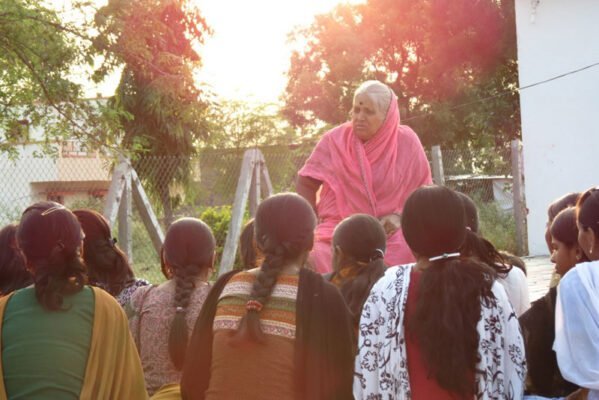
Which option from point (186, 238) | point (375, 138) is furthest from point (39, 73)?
point (186, 238)

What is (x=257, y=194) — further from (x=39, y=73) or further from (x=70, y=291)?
(x=70, y=291)

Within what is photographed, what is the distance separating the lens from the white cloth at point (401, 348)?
3.44 meters

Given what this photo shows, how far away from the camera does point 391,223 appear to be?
6742mm

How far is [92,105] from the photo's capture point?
8.84m

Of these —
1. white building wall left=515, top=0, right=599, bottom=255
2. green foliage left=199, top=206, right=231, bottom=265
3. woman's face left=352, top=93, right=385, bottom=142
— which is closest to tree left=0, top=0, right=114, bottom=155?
woman's face left=352, top=93, right=385, bottom=142

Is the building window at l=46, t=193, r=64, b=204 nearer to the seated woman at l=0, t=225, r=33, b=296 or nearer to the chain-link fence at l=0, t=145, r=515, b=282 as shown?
the chain-link fence at l=0, t=145, r=515, b=282

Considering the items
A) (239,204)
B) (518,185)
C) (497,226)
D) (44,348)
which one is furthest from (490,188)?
(44,348)

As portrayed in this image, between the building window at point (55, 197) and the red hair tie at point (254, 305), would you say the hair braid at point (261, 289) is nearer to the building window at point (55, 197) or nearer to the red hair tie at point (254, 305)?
the red hair tie at point (254, 305)

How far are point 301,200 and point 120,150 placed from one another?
203 inches

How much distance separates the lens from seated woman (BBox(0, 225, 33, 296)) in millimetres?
4250

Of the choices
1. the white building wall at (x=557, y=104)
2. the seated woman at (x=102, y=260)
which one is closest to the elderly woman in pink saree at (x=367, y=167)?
the seated woman at (x=102, y=260)

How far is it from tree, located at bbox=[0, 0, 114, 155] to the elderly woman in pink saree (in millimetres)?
2516

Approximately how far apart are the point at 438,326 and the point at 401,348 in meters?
0.20

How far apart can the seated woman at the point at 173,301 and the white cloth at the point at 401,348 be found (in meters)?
1.11
